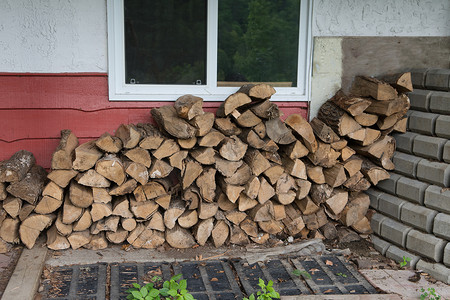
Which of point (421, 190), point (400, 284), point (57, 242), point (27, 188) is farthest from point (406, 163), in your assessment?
point (27, 188)

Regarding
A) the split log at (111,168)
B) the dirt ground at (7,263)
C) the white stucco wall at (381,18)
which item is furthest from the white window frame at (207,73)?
the dirt ground at (7,263)

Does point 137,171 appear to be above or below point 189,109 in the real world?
below

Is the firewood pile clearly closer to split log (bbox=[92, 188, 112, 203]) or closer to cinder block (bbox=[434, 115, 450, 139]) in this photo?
split log (bbox=[92, 188, 112, 203])

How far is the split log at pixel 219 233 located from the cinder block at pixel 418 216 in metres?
1.50

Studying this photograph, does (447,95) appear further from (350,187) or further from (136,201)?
(136,201)

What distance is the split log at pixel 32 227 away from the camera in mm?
3803

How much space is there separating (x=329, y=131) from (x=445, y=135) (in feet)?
3.03

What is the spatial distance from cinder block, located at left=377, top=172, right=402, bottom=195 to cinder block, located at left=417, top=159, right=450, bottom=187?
0.23 metres

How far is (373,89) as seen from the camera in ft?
13.7

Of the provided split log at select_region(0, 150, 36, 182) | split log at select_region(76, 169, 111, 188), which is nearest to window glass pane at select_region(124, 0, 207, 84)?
split log at select_region(76, 169, 111, 188)

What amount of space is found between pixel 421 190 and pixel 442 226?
364 millimetres

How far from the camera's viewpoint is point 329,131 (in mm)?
4148

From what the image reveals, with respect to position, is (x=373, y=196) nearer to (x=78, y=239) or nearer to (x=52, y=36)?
(x=78, y=239)

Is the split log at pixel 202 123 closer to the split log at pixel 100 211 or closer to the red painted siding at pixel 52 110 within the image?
the red painted siding at pixel 52 110
